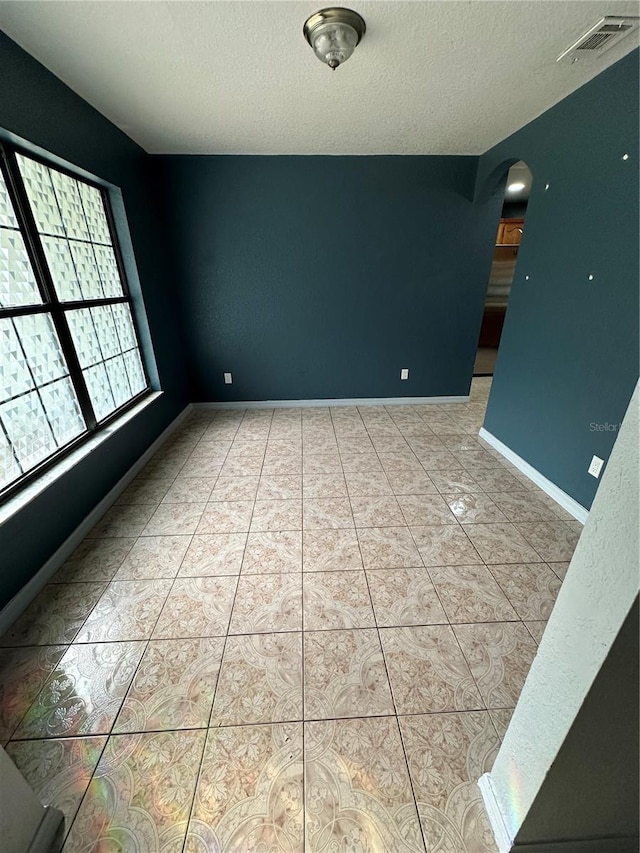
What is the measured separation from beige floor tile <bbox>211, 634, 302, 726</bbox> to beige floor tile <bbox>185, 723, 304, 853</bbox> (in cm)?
4

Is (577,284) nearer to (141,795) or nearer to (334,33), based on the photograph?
(334,33)

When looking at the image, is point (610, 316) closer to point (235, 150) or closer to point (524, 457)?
point (524, 457)

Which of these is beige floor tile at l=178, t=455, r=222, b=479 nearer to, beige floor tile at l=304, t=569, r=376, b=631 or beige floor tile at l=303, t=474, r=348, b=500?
beige floor tile at l=303, t=474, r=348, b=500

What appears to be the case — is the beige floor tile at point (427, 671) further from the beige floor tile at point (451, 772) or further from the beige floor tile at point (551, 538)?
the beige floor tile at point (551, 538)

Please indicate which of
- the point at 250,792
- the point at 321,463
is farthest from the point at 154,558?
the point at 321,463

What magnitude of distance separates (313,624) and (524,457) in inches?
82.7

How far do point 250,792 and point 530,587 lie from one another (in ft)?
4.64

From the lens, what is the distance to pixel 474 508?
2.17 m

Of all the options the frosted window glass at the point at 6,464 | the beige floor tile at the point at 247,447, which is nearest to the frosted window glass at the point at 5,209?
the frosted window glass at the point at 6,464

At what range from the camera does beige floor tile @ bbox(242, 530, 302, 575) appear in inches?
67.7

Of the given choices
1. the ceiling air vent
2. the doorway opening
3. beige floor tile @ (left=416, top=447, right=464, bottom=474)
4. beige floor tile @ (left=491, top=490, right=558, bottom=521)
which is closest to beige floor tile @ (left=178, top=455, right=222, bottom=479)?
beige floor tile @ (left=416, top=447, right=464, bottom=474)

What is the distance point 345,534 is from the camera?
1.95m

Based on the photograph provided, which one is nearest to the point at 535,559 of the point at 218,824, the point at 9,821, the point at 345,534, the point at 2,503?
the point at 345,534

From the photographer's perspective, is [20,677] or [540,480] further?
[540,480]
